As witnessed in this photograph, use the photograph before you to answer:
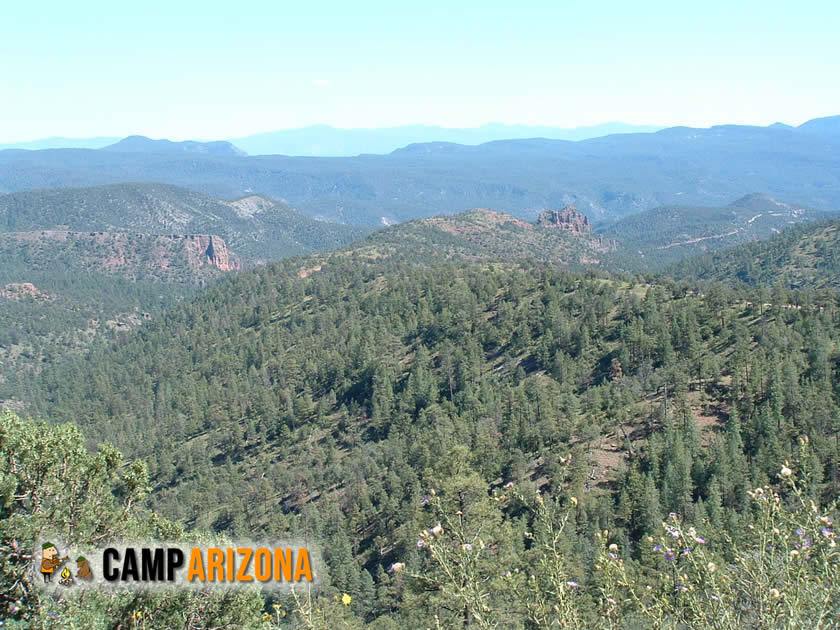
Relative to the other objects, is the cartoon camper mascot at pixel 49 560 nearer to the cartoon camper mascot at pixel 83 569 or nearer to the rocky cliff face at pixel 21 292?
the cartoon camper mascot at pixel 83 569

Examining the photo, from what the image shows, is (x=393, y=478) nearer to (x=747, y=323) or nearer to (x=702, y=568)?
(x=747, y=323)

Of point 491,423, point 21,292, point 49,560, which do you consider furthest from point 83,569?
point 21,292

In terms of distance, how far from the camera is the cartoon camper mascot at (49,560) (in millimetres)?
12508

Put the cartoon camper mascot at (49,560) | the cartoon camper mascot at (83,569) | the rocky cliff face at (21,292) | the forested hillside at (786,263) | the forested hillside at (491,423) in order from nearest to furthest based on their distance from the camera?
the cartoon camper mascot at (49,560), the cartoon camper mascot at (83,569), the forested hillside at (491,423), the forested hillside at (786,263), the rocky cliff face at (21,292)

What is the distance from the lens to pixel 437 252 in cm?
17825

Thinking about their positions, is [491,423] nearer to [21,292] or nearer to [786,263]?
[786,263]

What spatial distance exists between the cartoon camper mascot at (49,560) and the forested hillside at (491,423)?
8050mm

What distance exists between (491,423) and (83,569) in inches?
2005

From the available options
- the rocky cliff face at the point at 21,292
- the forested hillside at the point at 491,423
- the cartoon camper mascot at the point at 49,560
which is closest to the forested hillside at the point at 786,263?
the forested hillside at the point at 491,423

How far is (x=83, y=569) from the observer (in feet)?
42.2

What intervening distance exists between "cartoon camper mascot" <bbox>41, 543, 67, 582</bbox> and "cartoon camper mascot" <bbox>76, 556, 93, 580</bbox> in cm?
31

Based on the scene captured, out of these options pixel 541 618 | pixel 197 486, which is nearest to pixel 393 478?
pixel 197 486

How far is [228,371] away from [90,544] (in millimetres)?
93935

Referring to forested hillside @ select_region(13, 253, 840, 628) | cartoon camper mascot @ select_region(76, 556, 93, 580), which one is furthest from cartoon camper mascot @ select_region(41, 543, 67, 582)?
forested hillside @ select_region(13, 253, 840, 628)
